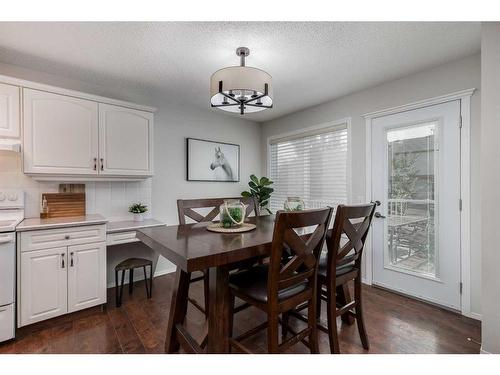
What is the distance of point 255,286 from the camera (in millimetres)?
1465

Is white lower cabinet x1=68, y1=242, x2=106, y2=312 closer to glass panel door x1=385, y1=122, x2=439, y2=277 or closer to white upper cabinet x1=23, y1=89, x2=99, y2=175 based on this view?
white upper cabinet x1=23, y1=89, x2=99, y2=175

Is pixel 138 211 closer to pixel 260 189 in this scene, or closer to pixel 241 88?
pixel 260 189

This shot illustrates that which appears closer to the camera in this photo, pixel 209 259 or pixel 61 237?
→ pixel 209 259

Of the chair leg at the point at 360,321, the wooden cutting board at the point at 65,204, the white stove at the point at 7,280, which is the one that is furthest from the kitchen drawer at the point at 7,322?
the chair leg at the point at 360,321

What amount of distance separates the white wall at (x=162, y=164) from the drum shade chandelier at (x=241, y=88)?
63.9 inches

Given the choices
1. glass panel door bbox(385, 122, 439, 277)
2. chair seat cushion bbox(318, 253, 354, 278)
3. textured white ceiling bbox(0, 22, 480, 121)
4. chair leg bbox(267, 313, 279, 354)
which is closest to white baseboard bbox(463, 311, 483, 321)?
glass panel door bbox(385, 122, 439, 277)

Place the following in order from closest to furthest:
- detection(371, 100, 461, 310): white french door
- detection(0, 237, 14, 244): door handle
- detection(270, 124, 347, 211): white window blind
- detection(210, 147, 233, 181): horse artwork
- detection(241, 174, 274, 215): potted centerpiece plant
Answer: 1. detection(0, 237, 14, 244): door handle
2. detection(371, 100, 461, 310): white french door
3. detection(270, 124, 347, 211): white window blind
4. detection(210, 147, 233, 181): horse artwork
5. detection(241, 174, 274, 215): potted centerpiece plant

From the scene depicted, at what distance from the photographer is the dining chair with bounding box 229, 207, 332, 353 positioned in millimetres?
1219

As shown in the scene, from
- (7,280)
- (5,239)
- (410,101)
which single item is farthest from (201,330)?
(410,101)

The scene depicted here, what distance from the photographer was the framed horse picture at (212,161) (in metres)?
3.53

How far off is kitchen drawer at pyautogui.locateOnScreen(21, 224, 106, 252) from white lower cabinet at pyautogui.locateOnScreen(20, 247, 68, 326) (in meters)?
0.05

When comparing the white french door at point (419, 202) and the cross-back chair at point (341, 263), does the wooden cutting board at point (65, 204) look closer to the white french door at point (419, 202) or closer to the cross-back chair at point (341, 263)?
the cross-back chair at point (341, 263)

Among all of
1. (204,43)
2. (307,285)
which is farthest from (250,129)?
(307,285)

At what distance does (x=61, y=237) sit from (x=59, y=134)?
983 millimetres
